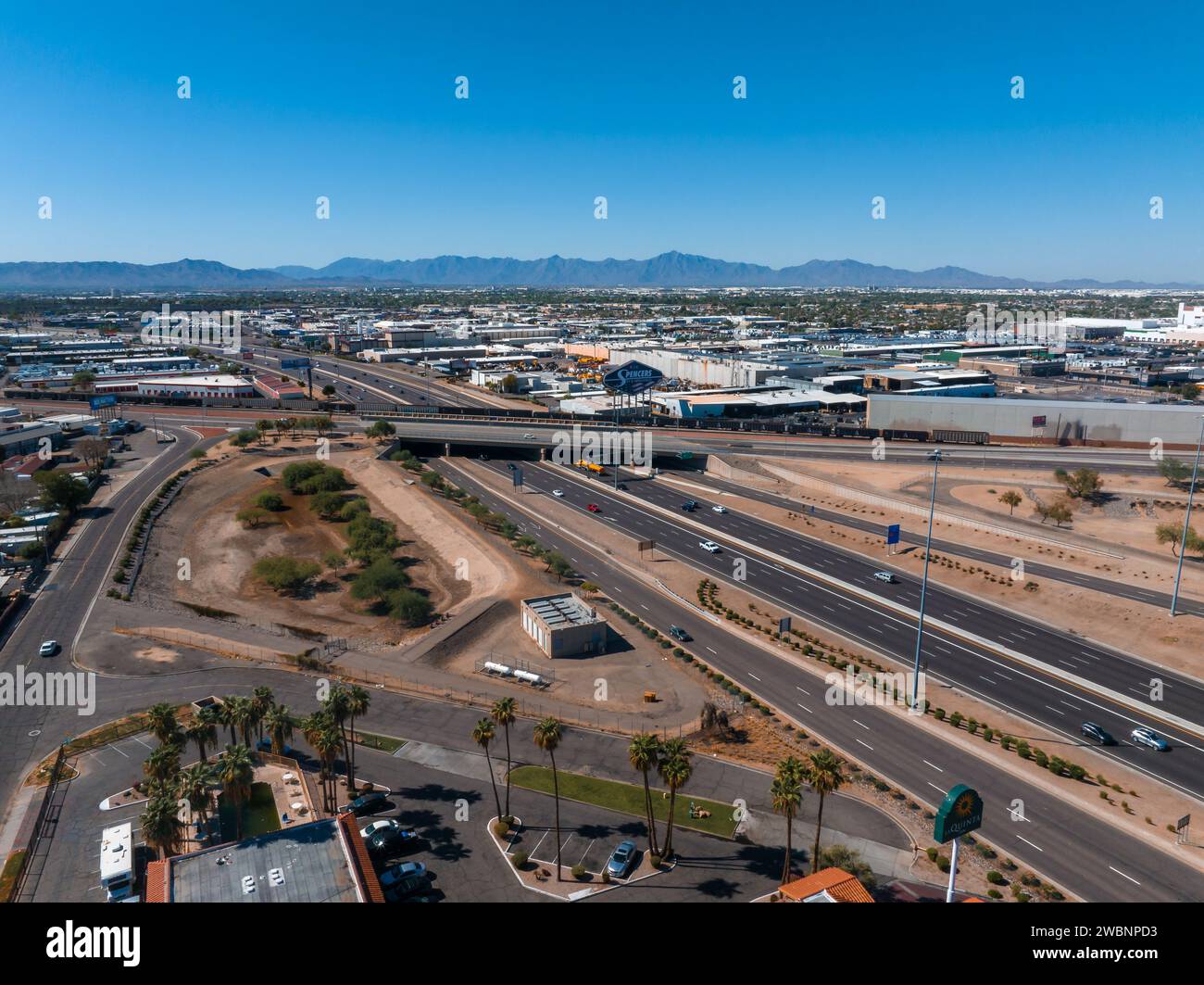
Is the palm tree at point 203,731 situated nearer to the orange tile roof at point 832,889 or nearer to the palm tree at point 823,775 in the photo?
the orange tile roof at point 832,889

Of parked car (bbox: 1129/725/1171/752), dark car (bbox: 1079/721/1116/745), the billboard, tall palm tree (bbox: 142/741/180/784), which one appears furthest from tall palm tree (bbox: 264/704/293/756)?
the billboard

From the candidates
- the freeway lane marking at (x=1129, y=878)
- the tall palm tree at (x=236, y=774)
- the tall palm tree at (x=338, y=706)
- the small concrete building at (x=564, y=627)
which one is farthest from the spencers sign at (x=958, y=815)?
the small concrete building at (x=564, y=627)

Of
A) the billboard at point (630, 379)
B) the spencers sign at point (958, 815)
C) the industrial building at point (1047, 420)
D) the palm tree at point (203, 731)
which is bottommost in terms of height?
the palm tree at point (203, 731)

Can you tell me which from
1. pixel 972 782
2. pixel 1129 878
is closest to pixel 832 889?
pixel 1129 878

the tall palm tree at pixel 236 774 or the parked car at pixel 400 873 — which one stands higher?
the tall palm tree at pixel 236 774

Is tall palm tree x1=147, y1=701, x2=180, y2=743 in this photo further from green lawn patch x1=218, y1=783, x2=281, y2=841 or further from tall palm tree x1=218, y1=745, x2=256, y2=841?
tall palm tree x1=218, y1=745, x2=256, y2=841
